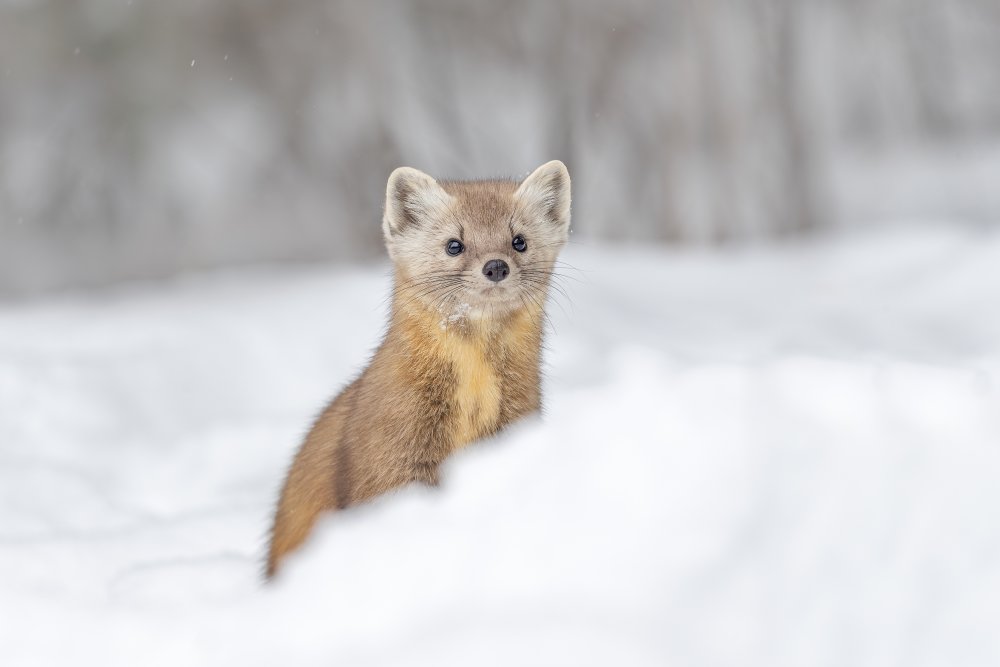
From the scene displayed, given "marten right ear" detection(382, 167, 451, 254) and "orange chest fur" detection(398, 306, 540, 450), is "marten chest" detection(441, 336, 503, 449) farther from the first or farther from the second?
"marten right ear" detection(382, 167, 451, 254)

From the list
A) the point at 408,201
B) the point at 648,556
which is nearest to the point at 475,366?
the point at 408,201

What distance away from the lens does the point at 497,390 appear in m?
3.79

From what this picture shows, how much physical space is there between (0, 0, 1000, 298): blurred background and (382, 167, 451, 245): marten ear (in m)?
6.11

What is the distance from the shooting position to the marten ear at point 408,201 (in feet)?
13.7

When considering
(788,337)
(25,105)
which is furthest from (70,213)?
(788,337)

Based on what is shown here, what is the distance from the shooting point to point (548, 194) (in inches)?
170

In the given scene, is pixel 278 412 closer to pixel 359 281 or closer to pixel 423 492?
pixel 359 281

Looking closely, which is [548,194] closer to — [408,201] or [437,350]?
[408,201]

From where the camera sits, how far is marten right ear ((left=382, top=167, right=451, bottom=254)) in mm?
4164

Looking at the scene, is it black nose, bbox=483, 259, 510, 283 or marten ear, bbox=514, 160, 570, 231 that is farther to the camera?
marten ear, bbox=514, 160, 570, 231

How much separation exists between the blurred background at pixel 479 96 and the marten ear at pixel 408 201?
6108mm

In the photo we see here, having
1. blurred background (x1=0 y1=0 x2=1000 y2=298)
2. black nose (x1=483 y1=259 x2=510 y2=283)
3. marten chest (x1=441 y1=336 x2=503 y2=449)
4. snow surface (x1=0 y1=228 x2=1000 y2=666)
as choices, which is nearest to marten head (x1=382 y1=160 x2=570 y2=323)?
black nose (x1=483 y1=259 x2=510 y2=283)

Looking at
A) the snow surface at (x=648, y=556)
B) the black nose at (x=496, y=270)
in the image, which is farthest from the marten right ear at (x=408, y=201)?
the snow surface at (x=648, y=556)

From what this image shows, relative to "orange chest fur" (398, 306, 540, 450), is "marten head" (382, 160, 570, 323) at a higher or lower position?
higher
